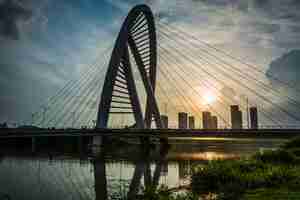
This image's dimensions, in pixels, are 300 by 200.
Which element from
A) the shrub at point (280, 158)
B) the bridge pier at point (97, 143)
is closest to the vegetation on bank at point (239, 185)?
the shrub at point (280, 158)

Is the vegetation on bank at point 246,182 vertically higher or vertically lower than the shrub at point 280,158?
lower

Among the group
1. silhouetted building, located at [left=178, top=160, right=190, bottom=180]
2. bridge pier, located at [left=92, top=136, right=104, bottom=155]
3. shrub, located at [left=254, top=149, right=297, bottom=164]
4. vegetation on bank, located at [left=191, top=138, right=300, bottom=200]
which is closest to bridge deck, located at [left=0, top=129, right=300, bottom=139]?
bridge pier, located at [left=92, top=136, right=104, bottom=155]

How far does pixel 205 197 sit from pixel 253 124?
48.3 m

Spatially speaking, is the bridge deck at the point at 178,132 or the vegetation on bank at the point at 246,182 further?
the bridge deck at the point at 178,132

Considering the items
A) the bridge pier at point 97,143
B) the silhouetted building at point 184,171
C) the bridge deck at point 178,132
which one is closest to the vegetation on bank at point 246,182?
the silhouetted building at point 184,171

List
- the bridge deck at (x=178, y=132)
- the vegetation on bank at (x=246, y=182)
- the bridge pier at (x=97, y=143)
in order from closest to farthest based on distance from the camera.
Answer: the vegetation on bank at (x=246, y=182)
the bridge deck at (x=178, y=132)
the bridge pier at (x=97, y=143)

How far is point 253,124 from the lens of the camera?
186 ft

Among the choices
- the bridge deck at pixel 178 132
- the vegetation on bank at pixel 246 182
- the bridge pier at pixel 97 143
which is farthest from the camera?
the bridge pier at pixel 97 143

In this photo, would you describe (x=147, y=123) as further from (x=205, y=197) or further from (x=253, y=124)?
(x=205, y=197)

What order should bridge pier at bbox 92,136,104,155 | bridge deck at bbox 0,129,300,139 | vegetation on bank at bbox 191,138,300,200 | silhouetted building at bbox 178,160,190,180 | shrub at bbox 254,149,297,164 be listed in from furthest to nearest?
bridge pier at bbox 92,136,104,155
bridge deck at bbox 0,129,300,139
silhouetted building at bbox 178,160,190,180
shrub at bbox 254,149,297,164
vegetation on bank at bbox 191,138,300,200

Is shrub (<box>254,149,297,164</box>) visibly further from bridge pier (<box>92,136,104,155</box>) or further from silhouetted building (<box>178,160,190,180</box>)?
bridge pier (<box>92,136,104,155</box>)

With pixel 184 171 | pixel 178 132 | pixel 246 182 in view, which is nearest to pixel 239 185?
pixel 246 182

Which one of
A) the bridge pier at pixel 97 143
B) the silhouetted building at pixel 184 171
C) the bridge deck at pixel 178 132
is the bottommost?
the silhouetted building at pixel 184 171

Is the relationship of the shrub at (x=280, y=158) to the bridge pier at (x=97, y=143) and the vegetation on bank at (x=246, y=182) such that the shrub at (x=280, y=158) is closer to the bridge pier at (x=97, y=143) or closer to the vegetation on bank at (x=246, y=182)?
the vegetation on bank at (x=246, y=182)
